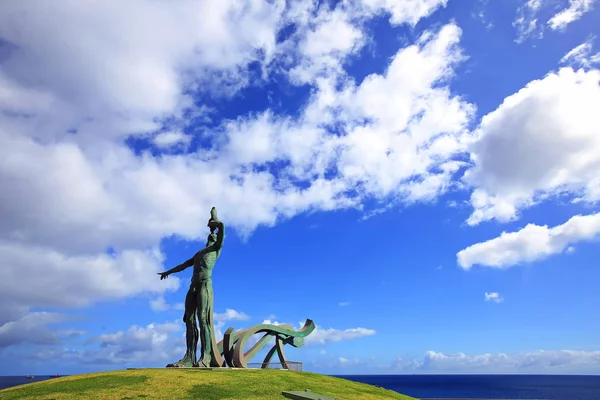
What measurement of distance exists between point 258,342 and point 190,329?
5.83m

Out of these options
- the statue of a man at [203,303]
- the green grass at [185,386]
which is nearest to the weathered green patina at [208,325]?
the statue of a man at [203,303]

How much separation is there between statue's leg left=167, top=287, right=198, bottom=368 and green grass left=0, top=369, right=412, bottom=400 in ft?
9.83

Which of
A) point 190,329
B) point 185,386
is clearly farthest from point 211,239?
point 185,386

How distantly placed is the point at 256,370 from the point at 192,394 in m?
8.14

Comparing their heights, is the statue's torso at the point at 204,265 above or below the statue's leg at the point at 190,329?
above

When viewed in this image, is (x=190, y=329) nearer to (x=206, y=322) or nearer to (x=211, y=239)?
(x=206, y=322)

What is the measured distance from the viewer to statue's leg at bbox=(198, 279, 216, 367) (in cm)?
3039

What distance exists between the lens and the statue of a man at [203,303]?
100 feet

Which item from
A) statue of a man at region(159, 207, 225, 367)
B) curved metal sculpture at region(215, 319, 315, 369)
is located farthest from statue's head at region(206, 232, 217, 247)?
curved metal sculpture at region(215, 319, 315, 369)

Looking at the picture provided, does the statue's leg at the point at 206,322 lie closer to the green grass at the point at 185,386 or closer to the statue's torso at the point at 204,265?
the statue's torso at the point at 204,265

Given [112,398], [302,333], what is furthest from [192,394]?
[302,333]

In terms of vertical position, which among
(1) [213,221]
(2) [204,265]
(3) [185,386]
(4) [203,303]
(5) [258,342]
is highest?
(1) [213,221]

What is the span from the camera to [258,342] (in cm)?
3462

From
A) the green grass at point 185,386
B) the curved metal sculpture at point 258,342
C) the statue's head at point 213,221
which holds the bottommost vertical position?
the green grass at point 185,386
